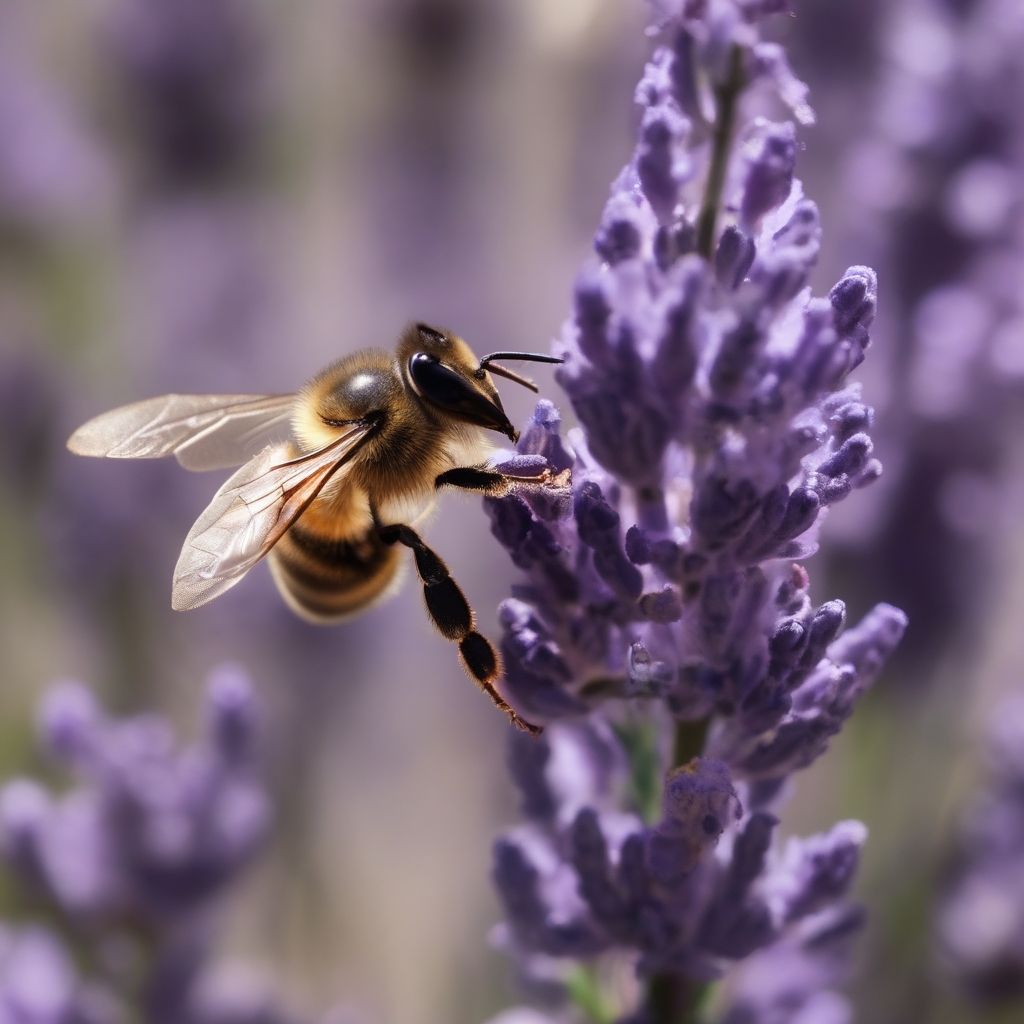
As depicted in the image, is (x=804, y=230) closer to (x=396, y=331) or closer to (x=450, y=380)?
(x=450, y=380)

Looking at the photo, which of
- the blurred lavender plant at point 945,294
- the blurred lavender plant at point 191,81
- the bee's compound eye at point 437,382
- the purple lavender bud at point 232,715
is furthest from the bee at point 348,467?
the blurred lavender plant at point 191,81

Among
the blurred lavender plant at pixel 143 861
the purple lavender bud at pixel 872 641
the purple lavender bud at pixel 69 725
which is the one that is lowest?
the purple lavender bud at pixel 872 641

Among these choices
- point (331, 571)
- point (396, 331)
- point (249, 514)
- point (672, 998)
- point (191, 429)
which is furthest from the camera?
point (396, 331)

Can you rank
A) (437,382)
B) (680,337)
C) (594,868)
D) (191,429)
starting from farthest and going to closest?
(191,429) < (437,382) < (594,868) < (680,337)

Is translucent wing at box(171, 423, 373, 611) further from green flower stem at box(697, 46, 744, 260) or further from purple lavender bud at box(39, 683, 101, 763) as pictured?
green flower stem at box(697, 46, 744, 260)

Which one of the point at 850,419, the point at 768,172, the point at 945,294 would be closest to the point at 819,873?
the point at 850,419

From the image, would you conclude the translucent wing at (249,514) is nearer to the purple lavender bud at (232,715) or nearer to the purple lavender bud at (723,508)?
the purple lavender bud at (232,715)

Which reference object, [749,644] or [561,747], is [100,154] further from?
[749,644]
